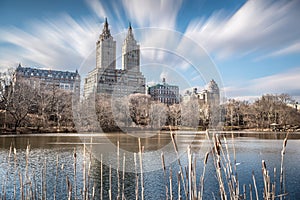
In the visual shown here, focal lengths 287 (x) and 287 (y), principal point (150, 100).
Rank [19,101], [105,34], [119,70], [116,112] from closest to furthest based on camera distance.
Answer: [119,70] < [116,112] < [105,34] < [19,101]

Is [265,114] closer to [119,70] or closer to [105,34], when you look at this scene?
[105,34]

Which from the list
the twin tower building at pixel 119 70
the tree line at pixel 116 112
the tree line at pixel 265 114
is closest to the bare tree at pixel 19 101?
the tree line at pixel 116 112

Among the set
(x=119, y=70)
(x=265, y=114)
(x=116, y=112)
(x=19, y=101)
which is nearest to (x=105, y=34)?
(x=116, y=112)

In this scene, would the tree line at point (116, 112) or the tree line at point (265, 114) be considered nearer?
the tree line at point (116, 112)

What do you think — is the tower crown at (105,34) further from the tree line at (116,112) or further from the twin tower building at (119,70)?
the tree line at (116,112)

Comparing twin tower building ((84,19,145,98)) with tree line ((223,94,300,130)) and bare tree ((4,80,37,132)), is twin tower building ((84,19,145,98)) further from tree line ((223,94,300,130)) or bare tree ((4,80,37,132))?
tree line ((223,94,300,130))

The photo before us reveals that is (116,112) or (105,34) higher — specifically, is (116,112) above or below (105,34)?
below

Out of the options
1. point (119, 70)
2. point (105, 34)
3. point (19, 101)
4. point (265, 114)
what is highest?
point (105, 34)

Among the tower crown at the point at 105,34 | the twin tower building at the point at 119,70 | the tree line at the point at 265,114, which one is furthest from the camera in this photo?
the tree line at the point at 265,114

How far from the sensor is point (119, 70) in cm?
1434

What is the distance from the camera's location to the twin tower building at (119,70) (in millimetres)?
10641

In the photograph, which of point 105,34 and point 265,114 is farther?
point 265,114

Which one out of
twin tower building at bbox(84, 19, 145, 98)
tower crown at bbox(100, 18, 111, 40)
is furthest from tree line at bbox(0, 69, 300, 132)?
tower crown at bbox(100, 18, 111, 40)

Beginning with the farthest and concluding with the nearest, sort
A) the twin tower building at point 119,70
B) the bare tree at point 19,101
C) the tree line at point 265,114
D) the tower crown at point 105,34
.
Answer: the tree line at point 265,114 → the bare tree at point 19,101 → the tower crown at point 105,34 → the twin tower building at point 119,70
